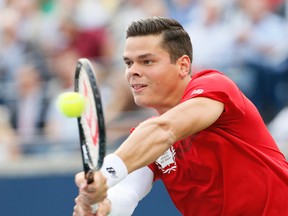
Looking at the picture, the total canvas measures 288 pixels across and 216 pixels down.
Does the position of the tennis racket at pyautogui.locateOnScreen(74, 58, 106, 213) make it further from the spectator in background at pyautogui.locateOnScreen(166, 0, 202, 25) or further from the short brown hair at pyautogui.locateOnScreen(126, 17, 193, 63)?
the spectator in background at pyautogui.locateOnScreen(166, 0, 202, 25)

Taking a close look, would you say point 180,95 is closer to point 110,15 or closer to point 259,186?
point 259,186

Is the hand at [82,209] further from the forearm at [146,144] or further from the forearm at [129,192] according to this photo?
the forearm at [129,192]

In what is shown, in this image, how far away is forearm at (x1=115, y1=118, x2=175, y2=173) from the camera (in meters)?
→ 3.98

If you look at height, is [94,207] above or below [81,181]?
below

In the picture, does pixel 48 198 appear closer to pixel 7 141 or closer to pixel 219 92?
pixel 7 141

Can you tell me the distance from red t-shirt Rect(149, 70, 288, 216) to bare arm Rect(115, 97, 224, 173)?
0.36 metres

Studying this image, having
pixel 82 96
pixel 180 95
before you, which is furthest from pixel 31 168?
pixel 82 96

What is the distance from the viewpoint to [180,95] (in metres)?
4.89

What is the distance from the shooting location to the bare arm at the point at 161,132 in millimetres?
3982

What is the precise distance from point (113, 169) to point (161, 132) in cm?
30

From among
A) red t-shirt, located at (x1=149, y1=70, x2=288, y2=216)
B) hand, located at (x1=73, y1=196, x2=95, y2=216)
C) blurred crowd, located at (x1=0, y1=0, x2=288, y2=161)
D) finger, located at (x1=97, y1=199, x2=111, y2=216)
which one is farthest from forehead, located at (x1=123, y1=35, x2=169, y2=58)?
blurred crowd, located at (x1=0, y1=0, x2=288, y2=161)

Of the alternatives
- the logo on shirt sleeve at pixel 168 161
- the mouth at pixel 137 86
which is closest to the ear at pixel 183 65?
the mouth at pixel 137 86

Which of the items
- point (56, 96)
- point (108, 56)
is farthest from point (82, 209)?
point (108, 56)

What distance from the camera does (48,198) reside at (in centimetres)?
834
